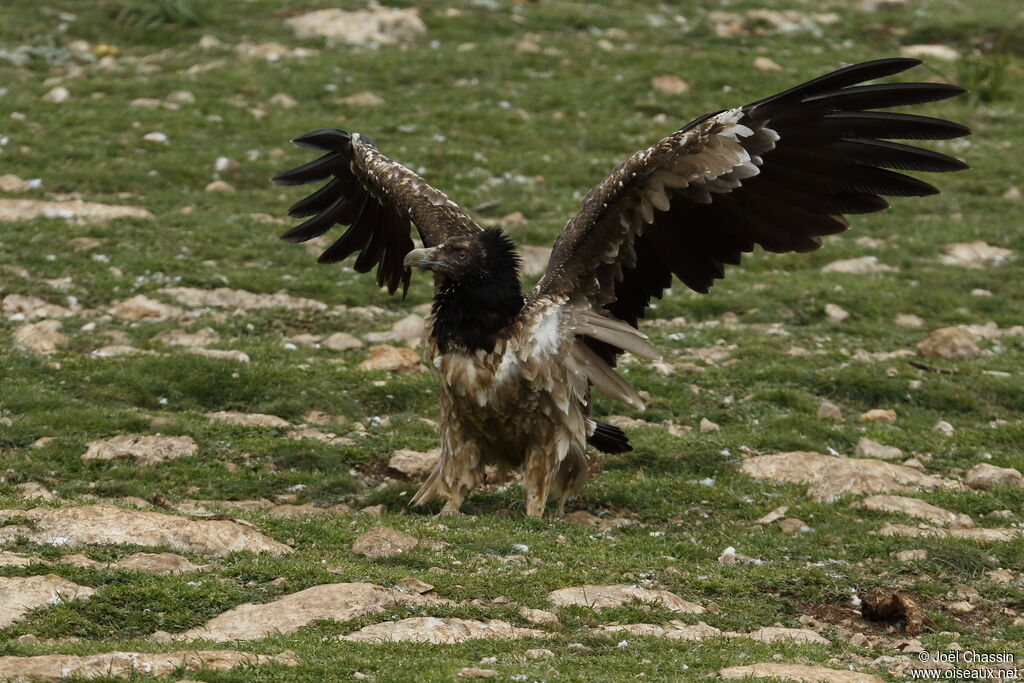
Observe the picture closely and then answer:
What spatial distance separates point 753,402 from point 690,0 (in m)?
18.0

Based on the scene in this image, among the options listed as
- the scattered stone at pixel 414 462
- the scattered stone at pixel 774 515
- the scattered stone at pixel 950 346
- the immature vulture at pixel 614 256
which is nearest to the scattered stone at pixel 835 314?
the scattered stone at pixel 950 346

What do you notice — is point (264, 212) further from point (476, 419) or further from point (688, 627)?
point (688, 627)

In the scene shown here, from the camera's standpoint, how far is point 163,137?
63.5ft

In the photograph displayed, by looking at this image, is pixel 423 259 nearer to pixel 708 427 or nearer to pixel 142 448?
pixel 142 448

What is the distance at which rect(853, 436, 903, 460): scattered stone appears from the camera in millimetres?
11234

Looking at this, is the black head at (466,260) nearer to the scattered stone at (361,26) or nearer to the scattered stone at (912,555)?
the scattered stone at (912,555)

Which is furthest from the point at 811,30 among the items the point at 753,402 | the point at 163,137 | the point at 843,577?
the point at 843,577

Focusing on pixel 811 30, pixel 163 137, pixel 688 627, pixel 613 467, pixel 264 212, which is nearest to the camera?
pixel 688 627

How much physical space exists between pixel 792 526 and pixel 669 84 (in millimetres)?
14946

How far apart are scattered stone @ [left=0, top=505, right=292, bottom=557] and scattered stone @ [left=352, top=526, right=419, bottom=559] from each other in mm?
474

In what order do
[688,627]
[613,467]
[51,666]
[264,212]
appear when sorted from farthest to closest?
1. [264,212]
2. [613,467]
3. [688,627]
4. [51,666]

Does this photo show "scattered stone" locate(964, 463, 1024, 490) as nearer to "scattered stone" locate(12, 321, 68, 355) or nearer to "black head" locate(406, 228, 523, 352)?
"black head" locate(406, 228, 523, 352)

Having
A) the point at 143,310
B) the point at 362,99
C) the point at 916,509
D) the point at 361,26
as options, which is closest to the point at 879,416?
the point at 916,509

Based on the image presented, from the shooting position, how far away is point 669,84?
75.8 feet
